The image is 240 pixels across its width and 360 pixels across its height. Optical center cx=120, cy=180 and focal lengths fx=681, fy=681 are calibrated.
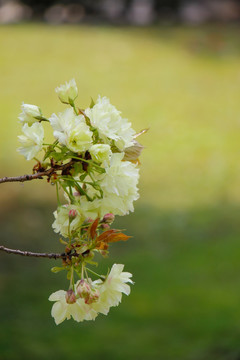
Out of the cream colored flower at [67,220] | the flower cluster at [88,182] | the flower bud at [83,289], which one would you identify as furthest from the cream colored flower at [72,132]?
the flower bud at [83,289]

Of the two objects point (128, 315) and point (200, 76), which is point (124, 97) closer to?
point (200, 76)

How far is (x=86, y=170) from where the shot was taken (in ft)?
3.68

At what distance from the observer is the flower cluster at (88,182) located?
3.59 ft

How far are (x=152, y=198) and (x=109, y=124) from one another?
16.2 ft

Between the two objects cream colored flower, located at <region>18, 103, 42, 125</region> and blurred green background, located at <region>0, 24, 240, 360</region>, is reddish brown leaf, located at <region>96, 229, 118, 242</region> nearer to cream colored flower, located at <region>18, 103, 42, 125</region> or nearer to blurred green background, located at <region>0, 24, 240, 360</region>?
cream colored flower, located at <region>18, 103, 42, 125</region>

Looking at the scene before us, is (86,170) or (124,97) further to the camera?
(124,97)

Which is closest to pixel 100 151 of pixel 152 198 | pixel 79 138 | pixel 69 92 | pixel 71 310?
pixel 79 138

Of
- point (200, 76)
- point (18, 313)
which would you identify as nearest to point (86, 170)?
point (18, 313)

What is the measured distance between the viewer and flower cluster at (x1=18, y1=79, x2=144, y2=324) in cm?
109

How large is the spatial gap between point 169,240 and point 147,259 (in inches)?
18.4

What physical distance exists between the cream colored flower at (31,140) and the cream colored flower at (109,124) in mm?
89

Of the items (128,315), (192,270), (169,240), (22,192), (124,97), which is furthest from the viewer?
(124,97)

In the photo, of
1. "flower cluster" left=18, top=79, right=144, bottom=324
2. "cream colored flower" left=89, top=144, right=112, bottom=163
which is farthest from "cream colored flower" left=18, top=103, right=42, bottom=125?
"cream colored flower" left=89, top=144, right=112, bottom=163

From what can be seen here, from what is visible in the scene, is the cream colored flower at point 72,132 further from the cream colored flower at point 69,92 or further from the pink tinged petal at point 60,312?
the pink tinged petal at point 60,312
